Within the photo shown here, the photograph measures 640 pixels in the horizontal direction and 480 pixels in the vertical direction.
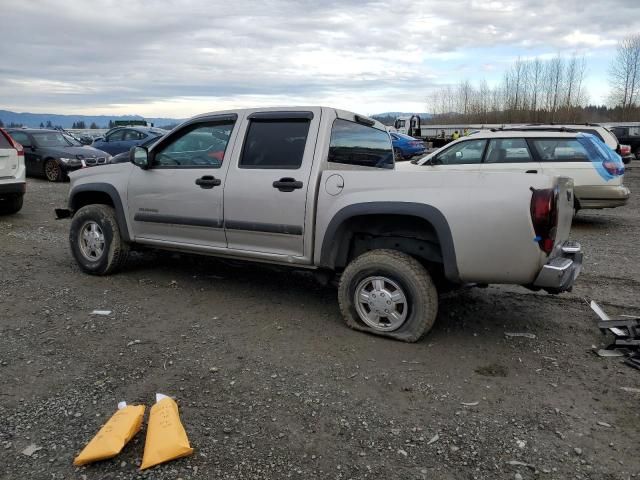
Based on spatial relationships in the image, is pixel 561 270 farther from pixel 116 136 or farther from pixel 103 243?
pixel 116 136

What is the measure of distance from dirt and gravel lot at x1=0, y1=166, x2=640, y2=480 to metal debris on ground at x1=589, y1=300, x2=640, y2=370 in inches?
4.5

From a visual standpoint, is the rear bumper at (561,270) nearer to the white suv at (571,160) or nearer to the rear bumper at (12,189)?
the white suv at (571,160)

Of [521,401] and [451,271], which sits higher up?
[451,271]

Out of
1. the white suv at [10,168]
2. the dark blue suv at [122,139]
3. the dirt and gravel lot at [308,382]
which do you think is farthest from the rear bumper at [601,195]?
the dark blue suv at [122,139]

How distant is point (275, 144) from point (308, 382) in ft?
7.22

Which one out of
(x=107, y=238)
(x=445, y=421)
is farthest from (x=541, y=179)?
(x=107, y=238)

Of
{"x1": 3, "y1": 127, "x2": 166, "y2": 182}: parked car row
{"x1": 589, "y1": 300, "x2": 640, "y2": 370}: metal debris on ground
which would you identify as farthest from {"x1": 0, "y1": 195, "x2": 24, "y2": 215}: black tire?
{"x1": 589, "y1": 300, "x2": 640, "y2": 370}: metal debris on ground

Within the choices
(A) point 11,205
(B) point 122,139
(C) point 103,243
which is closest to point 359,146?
(C) point 103,243

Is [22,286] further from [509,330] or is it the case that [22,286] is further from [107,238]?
[509,330]

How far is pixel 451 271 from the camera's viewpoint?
3.84 metres

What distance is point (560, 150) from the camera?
8.93m

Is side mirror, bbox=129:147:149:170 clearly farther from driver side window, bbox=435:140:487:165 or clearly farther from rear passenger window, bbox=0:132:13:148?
driver side window, bbox=435:140:487:165

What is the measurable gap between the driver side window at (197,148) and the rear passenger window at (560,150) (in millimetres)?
6077

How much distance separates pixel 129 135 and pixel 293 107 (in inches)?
610
